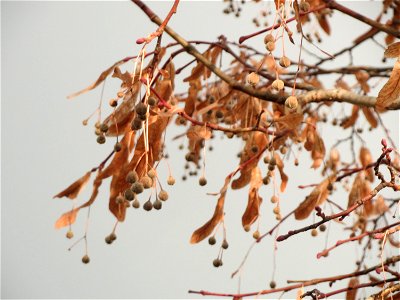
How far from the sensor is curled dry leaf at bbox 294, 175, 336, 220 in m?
1.91

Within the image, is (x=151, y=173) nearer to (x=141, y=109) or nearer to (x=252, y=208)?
(x=141, y=109)

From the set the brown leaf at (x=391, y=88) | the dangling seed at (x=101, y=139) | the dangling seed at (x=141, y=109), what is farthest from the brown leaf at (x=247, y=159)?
the brown leaf at (x=391, y=88)

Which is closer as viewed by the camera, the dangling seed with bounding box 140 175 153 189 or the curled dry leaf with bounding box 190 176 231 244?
the dangling seed with bounding box 140 175 153 189

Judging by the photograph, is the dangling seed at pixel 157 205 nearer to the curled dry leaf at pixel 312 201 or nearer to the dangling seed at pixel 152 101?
the dangling seed at pixel 152 101

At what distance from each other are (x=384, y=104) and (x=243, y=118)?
850 millimetres

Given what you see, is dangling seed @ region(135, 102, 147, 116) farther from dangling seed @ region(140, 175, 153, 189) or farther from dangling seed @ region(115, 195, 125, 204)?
dangling seed @ region(115, 195, 125, 204)

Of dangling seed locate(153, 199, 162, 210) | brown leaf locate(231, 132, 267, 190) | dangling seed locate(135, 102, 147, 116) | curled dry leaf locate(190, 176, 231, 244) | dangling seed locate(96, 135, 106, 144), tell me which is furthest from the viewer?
brown leaf locate(231, 132, 267, 190)

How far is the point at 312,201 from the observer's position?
75.7 inches

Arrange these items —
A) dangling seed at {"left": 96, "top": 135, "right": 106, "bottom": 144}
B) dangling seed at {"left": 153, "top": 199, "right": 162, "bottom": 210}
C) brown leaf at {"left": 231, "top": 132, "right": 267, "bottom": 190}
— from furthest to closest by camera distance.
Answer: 1. brown leaf at {"left": 231, "top": 132, "right": 267, "bottom": 190}
2. dangling seed at {"left": 96, "top": 135, "right": 106, "bottom": 144}
3. dangling seed at {"left": 153, "top": 199, "right": 162, "bottom": 210}

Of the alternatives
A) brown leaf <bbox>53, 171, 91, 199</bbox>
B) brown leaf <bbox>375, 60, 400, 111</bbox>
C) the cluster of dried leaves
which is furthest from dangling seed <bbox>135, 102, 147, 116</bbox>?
brown leaf <bbox>53, 171, 91, 199</bbox>

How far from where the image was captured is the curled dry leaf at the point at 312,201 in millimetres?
1906

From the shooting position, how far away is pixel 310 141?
207cm

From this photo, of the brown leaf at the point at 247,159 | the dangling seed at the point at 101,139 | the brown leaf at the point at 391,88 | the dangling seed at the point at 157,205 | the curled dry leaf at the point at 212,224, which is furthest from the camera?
the brown leaf at the point at 247,159

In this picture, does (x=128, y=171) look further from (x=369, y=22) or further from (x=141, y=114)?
(x=369, y=22)
